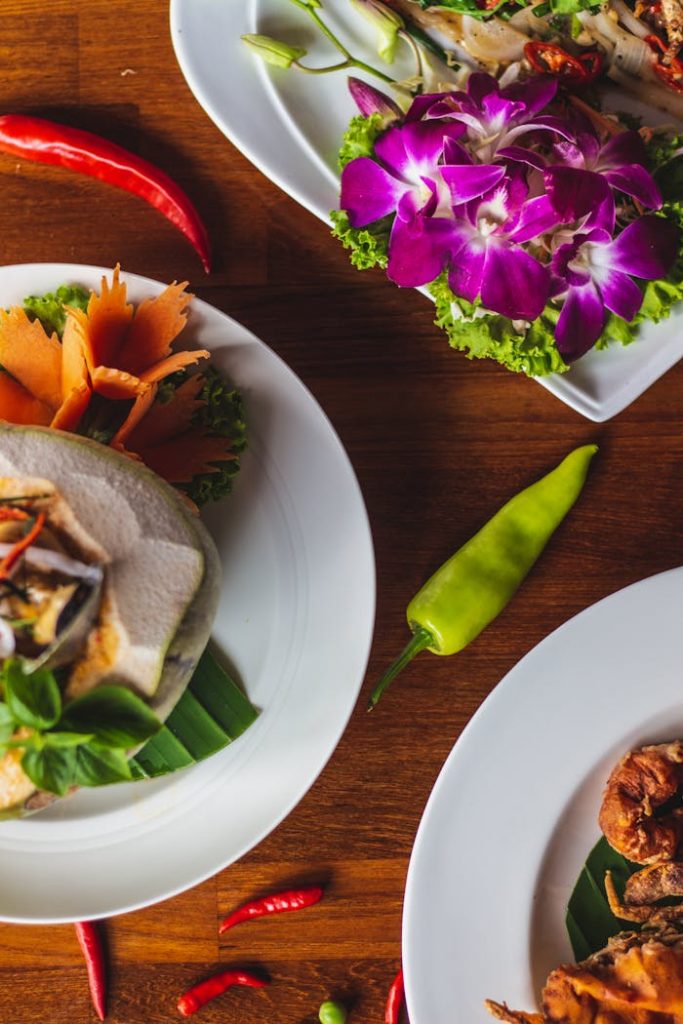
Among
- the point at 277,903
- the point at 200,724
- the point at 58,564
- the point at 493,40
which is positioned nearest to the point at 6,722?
the point at 58,564

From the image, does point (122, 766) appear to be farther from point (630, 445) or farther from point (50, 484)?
point (630, 445)

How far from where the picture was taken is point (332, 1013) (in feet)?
5.15

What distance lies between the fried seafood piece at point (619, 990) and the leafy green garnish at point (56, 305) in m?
1.14

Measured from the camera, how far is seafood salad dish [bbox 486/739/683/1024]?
4.55ft

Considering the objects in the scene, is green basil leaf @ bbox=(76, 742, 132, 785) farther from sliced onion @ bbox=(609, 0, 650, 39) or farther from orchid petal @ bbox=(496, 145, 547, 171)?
sliced onion @ bbox=(609, 0, 650, 39)

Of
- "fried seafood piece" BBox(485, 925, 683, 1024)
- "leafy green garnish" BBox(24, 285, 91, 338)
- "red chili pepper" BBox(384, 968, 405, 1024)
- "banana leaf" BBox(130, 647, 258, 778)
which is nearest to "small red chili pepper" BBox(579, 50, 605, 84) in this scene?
"leafy green garnish" BBox(24, 285, 91, 338)

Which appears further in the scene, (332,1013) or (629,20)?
(332,1013)

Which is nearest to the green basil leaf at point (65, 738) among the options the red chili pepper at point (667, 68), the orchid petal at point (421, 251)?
the orchid petal at point (421, 251)

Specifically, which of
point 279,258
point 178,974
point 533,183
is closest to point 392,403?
point 279,258

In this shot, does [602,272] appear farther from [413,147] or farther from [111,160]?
[111,160]

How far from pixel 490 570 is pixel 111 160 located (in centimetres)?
85

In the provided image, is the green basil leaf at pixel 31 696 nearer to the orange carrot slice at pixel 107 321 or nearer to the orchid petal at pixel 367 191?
the orange carrot slice at pixel 107 321

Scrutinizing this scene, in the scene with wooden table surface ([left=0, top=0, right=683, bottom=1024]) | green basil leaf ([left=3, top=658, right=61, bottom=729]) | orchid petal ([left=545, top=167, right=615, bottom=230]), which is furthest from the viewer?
wooden table surface ([left=0, top=0, right=683, bottom=1024])

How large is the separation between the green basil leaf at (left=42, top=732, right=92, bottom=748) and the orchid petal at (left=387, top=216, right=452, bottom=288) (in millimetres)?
724
